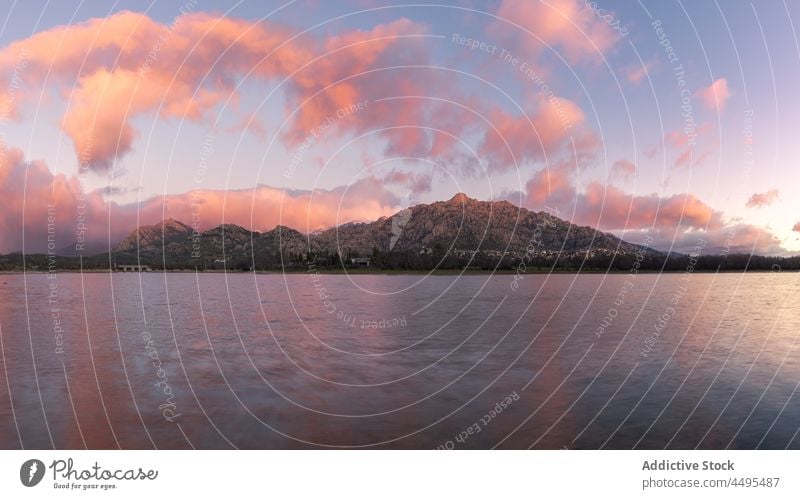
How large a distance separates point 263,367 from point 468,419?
1650cm

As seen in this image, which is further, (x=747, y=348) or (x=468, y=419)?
(x=747, y=348)

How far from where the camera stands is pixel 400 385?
31219 mm

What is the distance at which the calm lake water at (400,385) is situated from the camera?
854 inches

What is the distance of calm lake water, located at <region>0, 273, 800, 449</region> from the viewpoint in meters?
21.7

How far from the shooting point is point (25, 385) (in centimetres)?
3005

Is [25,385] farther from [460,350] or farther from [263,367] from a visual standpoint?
[460,350]

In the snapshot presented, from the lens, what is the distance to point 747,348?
44031 millimetres
